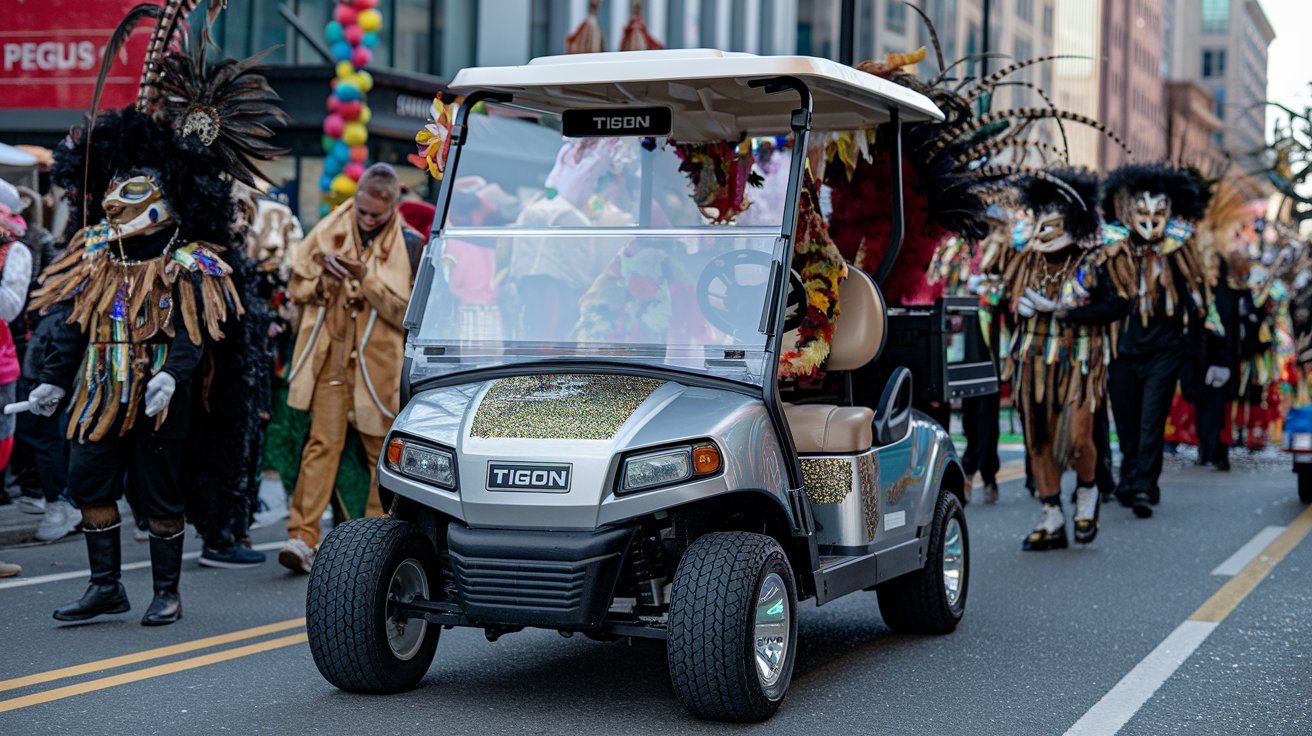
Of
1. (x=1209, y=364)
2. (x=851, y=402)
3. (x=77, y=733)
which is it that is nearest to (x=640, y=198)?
(x=851, y=402)

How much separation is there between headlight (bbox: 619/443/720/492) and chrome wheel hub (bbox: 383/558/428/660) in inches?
33.1

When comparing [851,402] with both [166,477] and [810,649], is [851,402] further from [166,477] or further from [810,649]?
[166,477]

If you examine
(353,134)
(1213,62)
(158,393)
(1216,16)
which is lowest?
(158,393)

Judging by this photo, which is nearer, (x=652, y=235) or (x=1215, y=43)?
(x=652, y=235)

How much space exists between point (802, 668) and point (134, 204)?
3.17 meters

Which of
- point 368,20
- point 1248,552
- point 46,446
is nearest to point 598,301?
point 46,446

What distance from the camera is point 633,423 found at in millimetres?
5695

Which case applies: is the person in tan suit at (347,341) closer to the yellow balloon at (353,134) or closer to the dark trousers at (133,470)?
the dark trousers at (133,470)

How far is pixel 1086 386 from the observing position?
1033 cm

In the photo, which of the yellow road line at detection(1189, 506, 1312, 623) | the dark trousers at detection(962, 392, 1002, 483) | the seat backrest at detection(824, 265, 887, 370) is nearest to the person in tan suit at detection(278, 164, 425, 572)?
the seat backrest at detection(824, 265, 887, 370)

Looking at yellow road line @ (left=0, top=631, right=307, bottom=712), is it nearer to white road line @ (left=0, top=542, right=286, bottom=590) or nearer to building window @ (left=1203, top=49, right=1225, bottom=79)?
white road line @ (left=0, top=542, right=286, bottom=590)

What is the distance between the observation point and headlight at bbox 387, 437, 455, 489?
5742 millimetres

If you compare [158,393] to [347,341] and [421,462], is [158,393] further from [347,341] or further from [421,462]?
[347,341]

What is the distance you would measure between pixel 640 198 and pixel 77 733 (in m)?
2.87
